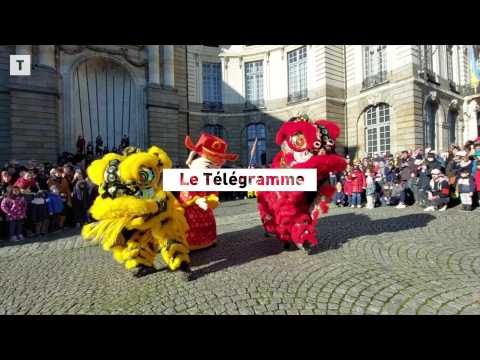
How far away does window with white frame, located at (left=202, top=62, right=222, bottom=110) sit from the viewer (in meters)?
20.0

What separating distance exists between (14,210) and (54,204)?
0.85 meters

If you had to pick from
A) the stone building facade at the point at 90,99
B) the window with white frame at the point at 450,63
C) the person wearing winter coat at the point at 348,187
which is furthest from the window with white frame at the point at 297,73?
the person wearing winter coat at the point at 348,187

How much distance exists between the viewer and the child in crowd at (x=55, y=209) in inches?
248

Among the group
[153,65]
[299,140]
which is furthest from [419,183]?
[153,65]

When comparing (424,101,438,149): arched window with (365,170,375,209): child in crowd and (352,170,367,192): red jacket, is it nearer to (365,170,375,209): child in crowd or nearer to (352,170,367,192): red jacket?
(352,170,367,192): red jacket

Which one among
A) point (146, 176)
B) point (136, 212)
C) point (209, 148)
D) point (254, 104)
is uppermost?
point (254, 104)

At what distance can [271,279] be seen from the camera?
2939 millimetres

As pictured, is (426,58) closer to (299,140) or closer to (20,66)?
(299,140)

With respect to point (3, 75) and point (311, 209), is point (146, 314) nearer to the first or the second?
point (311, 209)

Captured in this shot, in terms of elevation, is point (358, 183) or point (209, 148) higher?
point (209, 148)

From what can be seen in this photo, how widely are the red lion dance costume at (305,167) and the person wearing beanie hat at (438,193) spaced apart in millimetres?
5494

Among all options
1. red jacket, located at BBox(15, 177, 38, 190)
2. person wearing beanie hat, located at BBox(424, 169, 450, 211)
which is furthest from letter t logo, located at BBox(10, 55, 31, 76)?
person wearing beanie hat, located at BBox(424, 169, 450, 211)

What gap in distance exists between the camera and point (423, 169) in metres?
7.96

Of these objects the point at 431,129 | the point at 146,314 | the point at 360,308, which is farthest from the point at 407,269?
the point at 431,129
